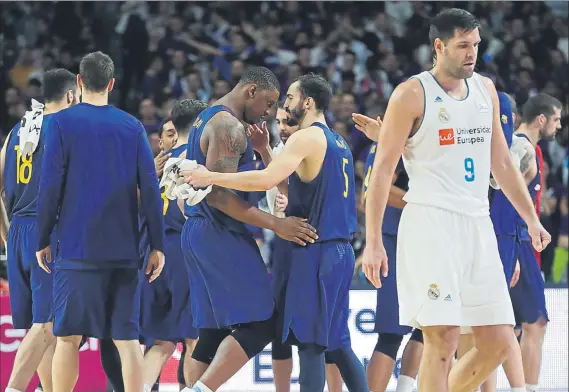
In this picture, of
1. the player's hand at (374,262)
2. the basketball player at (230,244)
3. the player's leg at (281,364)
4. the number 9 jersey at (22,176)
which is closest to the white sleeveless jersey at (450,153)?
the player's hand at (374,262)

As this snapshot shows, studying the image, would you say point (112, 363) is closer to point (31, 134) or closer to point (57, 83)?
point (31, 134)

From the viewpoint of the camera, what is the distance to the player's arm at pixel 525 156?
8.09 meters

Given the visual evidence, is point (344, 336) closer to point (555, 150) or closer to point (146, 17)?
point (555, 150)

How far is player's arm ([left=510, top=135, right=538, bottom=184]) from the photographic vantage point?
8.09 meters

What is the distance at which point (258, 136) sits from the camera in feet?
22.6

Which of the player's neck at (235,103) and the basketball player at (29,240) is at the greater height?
the player's neck at (235,103)

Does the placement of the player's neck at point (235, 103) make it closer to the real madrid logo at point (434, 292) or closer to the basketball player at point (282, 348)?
the basketball player at point (282, 348)

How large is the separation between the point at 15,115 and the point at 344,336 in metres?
9.35

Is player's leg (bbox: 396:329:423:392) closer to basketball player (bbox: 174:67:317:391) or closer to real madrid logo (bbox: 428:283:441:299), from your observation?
basketball player (bbox: 174:67:317:391)

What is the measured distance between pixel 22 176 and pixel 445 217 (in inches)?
134

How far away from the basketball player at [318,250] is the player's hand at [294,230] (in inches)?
3.6

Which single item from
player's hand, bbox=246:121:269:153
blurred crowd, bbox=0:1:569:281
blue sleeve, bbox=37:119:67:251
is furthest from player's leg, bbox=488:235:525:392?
blurred crowd, bbox=0:1:569:281

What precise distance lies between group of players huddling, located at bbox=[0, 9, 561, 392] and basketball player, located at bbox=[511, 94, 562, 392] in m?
0.92

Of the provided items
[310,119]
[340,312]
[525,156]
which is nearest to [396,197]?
[310,119]
